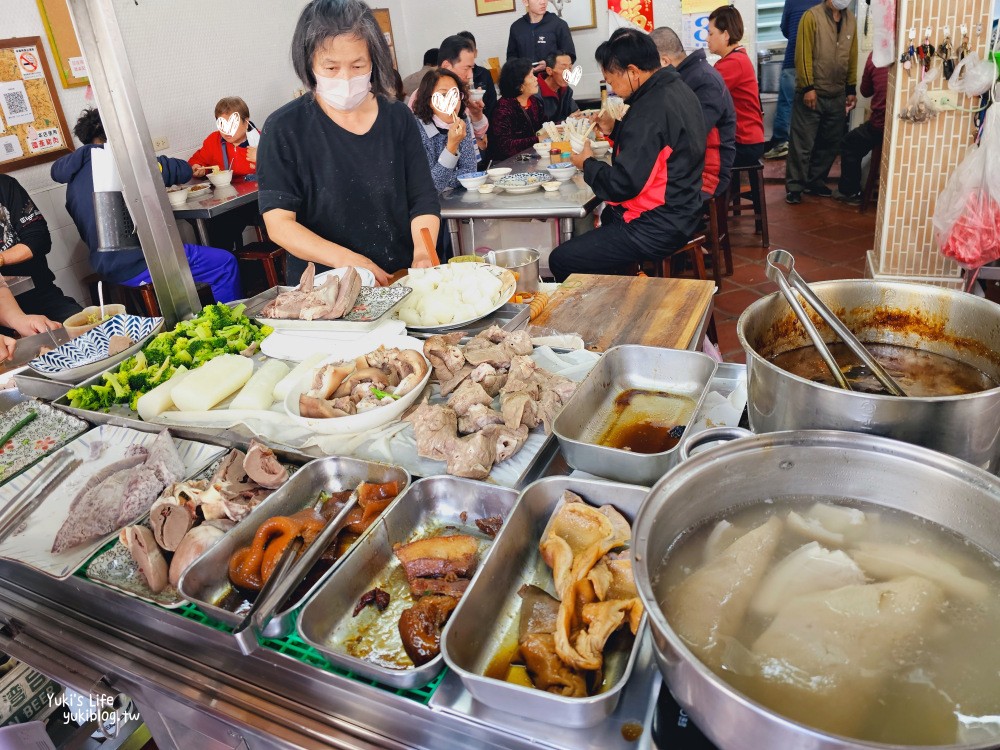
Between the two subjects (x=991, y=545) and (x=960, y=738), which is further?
(x=991, y=545)

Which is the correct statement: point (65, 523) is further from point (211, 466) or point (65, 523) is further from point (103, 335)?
point (103, 335)

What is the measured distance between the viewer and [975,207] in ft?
11.6

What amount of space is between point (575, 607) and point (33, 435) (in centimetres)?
169

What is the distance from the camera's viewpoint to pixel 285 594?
1.34 meters

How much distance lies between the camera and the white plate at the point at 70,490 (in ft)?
5.06

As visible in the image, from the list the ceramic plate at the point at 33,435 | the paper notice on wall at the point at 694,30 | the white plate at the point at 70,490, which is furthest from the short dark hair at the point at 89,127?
the paper notice on wall at the point at 694,30

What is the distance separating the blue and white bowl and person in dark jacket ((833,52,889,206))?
7.40 meters

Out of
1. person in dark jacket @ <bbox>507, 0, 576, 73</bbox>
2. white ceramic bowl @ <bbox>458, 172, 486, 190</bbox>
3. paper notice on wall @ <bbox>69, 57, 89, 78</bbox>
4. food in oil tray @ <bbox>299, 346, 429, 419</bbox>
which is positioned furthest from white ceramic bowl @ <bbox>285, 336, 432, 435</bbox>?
person in dark jacket @ <bbox>507, 0, 576, 73</bbox>

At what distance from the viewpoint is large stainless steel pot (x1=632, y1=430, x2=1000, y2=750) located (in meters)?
1.05

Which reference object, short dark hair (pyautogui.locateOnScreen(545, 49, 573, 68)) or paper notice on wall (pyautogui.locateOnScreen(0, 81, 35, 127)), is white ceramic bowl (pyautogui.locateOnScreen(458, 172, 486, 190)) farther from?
short dark hair (pyautogui.locateOnScreen(545, 49, 573, 68))

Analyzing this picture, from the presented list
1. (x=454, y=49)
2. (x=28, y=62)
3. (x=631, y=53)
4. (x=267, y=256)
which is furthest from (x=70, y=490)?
(x=454, y=49)

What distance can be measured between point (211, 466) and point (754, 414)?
131cm

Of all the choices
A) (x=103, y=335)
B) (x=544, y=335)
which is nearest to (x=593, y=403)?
(x=544, y=335)

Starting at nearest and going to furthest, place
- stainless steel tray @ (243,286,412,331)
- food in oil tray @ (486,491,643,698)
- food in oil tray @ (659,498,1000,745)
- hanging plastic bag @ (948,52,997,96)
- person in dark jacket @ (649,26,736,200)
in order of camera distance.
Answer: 1. food in oil tray @ (659,498,1000,745)
2. food in oil tray @ (486,491,643,698)
3. stainless steel tray @ (243,286,412,331)
4. hanging plastic bag @ (948,52,997,96)
5. person in dark jacket @ (649,26,736,200)
